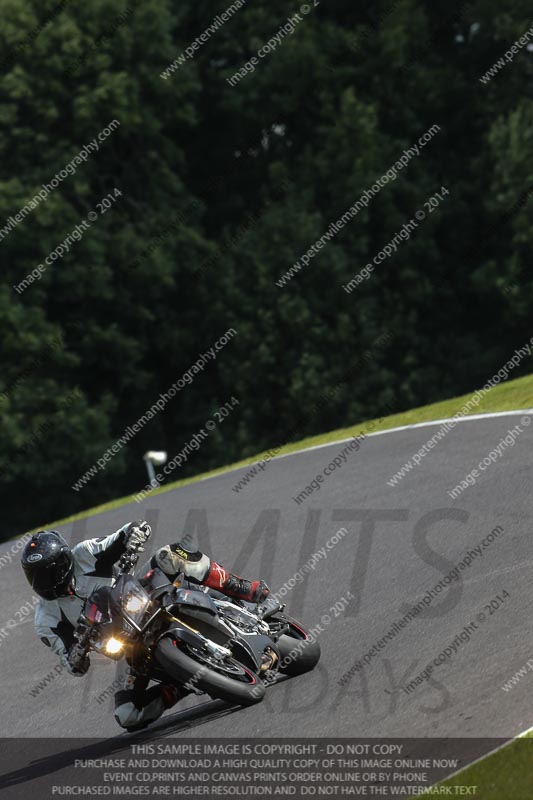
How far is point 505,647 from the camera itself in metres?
8.97

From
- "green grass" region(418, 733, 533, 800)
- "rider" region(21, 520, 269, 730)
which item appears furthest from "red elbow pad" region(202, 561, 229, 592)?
"green grass" region(418, 733, 533, 800)

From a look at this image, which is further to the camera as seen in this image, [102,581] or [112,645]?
[102,581]

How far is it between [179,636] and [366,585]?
3251mm

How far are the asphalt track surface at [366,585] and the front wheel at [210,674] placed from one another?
357 millimetres

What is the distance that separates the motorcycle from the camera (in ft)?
26.7

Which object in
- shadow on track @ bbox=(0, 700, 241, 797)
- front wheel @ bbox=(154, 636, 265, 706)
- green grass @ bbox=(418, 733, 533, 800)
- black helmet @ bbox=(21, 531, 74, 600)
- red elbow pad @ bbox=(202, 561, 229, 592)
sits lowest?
shadow on track @ bbox=(0, 700, 241, 797)

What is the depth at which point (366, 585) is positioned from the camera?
440 inches

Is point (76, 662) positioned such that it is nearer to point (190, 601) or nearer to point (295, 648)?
point (190, 601)

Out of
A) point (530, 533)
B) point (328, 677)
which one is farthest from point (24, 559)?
point (530, 533)

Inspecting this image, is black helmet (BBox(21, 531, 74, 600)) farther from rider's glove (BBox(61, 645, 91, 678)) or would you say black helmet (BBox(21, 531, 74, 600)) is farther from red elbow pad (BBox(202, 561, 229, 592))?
red elbow pad (BBox(202, 561, 229, 592))

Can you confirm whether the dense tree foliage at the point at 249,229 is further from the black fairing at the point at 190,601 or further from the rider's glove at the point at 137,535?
the black fairing at the point at 190,601

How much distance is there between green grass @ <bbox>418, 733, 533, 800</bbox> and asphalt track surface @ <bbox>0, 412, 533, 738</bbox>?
1.00 ft

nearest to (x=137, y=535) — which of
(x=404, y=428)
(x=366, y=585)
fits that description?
(x=366, y=585)

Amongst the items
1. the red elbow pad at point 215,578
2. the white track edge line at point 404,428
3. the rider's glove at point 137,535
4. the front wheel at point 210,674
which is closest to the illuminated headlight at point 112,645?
the front wheel at point 210,674
